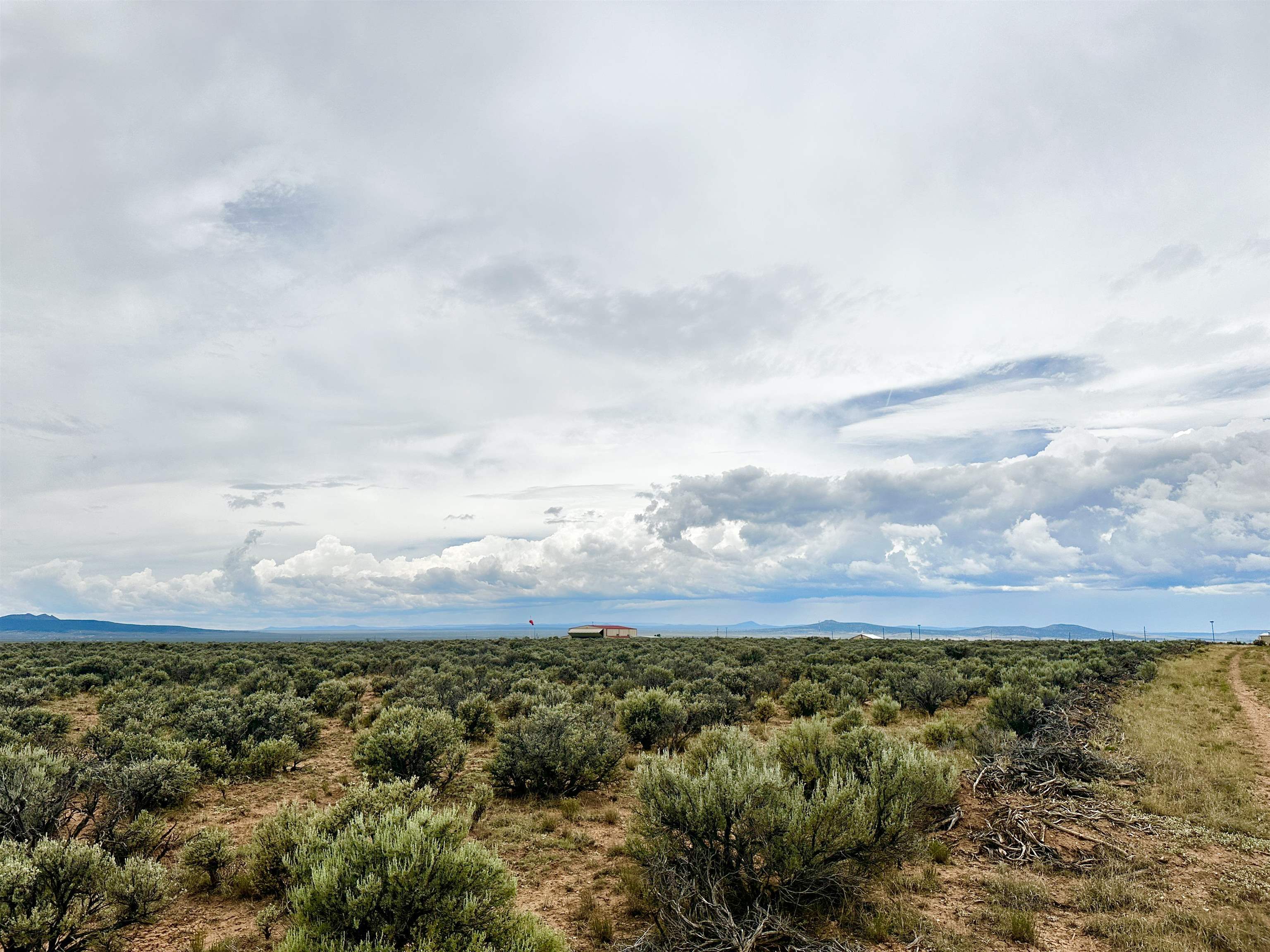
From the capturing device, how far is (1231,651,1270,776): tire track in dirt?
50.8ft

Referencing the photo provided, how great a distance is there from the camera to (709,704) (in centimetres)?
1747

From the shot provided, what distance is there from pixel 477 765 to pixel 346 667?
18455 mm

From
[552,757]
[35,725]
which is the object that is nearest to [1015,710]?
[552,757]

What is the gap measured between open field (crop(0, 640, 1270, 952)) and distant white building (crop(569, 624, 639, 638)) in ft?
142

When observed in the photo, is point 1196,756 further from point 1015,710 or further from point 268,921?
point 268,921

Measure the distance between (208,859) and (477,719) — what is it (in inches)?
350

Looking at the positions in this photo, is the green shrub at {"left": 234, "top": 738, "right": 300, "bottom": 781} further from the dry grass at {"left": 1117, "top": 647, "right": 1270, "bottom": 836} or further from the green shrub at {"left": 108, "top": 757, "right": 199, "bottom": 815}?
the dry grass at {"left": 1117, "top": 647, "right": 1270, "bottom": 836}

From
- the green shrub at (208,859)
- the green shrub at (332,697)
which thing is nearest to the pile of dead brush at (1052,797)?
the green shrub at (208,859)

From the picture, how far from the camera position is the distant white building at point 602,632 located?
66562 millimetres

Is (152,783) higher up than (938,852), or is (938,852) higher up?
(152,783)

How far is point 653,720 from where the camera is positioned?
1549 centimetres

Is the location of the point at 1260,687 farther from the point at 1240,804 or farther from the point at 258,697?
the point at 258,697

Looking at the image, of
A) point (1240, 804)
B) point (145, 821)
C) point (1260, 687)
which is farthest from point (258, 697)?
point (1260, 687)

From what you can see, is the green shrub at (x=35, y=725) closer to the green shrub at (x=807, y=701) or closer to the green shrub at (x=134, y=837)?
the green shrub at (x=134, y=837)
